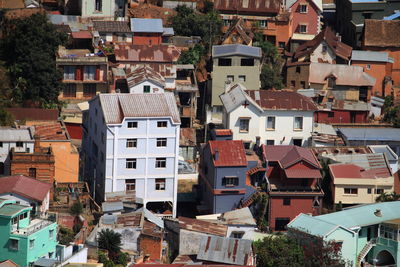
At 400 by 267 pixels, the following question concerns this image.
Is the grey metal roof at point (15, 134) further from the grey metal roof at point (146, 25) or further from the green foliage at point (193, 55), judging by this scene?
the grey metal roof at point (146, 25)

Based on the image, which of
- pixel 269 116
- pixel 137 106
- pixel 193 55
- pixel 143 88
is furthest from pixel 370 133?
pixel 137 106

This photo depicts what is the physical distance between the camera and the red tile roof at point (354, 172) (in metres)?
77.5

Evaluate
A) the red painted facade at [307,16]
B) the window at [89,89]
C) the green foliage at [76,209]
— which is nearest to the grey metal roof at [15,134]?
the green foliage at [76,209]

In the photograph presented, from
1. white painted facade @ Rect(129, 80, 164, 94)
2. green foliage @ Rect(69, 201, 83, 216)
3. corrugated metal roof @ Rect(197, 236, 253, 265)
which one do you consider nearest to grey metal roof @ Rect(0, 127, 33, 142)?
green foliage @ Rect(69, 201, 83, 216)

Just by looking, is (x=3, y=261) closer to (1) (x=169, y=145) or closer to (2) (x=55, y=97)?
(1) (x=169, y=145)

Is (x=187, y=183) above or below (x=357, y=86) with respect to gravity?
below

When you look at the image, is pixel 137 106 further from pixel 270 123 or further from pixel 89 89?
pixel 89 89

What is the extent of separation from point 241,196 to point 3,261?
1809 centimetres

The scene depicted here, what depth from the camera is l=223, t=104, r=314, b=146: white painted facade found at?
8225cm

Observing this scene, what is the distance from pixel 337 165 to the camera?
256 feet

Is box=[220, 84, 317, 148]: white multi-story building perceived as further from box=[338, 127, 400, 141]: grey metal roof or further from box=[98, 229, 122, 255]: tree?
box=[98, 229, 122, 255]: tree

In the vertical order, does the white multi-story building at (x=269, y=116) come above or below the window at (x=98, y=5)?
below

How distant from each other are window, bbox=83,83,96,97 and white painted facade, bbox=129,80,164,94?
12.4 feet

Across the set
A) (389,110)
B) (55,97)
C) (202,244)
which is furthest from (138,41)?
(202,244)
